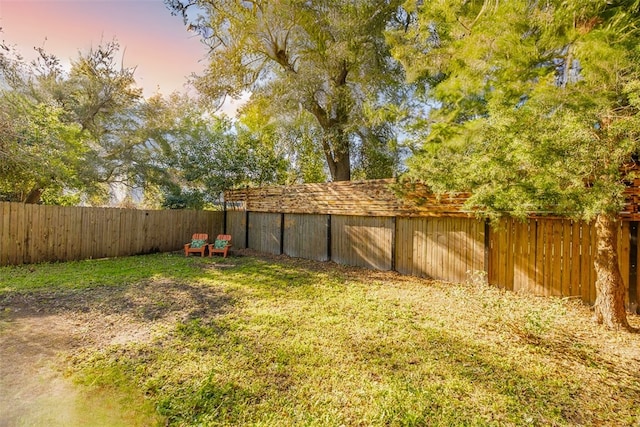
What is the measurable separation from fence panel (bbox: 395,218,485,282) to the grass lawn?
0.92 meters

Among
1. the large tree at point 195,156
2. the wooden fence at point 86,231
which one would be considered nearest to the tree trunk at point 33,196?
the wooden fence at point 86,231

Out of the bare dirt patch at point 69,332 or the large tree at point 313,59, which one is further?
the large tree at point 313,59

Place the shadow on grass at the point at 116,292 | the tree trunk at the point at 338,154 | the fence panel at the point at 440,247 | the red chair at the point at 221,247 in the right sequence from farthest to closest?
the red chair at the point at 221,247 → the tree trunk at the point at 338,154 → the fence panel at the point at 440,247 → the shadow on grass at the point at 116,292

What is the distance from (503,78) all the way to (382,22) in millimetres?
4961

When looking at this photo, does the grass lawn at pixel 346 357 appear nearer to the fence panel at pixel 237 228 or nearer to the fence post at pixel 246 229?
the fence post at pixel 246 229

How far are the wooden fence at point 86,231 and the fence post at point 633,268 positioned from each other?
11.0 meters

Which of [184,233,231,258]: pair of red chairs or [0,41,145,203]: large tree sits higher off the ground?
[0,41,145,203]: large tree

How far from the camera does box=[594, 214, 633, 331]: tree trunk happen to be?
3.48 m

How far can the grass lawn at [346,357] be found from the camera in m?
2.12

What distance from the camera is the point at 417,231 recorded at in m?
6.39

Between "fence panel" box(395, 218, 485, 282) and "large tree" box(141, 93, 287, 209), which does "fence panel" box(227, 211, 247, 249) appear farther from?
"fence panel" box(395, 218, 485, 282)

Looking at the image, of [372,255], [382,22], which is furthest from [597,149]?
[382,22]

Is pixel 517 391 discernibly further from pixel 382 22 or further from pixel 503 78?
pixel 382 22

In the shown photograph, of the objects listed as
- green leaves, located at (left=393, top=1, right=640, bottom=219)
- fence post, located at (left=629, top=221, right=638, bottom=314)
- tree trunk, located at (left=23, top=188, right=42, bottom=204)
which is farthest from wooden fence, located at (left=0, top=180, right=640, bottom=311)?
tree trunk, located at (left=23, top=188, right=42, bottom=204)
